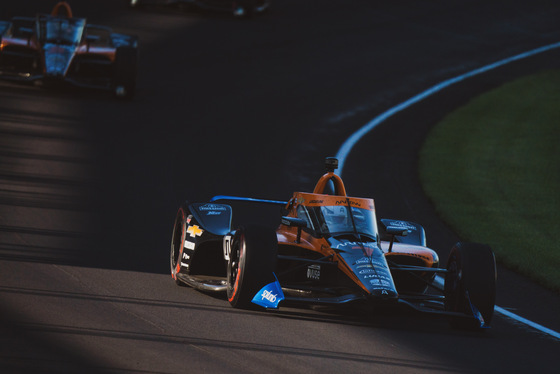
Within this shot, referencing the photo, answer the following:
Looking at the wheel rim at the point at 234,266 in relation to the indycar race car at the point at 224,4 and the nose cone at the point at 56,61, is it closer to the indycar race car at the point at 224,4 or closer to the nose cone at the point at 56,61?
the nose cone at the point at 56,61

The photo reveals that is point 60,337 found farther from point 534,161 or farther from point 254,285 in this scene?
point 534,161

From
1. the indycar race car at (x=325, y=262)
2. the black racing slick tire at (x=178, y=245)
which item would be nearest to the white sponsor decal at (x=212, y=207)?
the indycar race car at (x=325, y=262)

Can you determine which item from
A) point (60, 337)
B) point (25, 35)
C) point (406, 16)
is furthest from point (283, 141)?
point (406, 16)

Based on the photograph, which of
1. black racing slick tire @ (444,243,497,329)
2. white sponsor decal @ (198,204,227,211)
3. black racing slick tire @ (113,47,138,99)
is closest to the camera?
black racing slick tire @ (444,243,497,329)

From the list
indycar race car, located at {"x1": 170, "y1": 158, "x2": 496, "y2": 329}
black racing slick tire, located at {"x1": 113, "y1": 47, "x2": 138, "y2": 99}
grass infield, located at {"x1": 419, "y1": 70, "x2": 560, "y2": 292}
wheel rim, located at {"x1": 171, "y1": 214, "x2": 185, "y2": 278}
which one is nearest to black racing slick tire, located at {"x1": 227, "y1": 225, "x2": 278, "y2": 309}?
indycar race car, located at {"x1": 170, "y1": 158, "x2": 496, "y2": 329}

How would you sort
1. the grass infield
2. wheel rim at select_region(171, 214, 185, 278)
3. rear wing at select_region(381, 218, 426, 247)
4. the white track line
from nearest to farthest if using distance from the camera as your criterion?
the white track line, wheel rim at select_region(171, 214, 185, 278), rear wing at select_region(381, 218, 426, 247), the grass infield

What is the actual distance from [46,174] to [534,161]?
35.1ft

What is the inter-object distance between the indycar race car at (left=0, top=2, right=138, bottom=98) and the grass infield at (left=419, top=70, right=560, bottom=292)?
6959 mm

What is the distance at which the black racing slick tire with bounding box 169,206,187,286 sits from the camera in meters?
12.1

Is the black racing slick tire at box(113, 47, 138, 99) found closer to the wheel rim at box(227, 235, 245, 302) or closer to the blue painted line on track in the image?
the blue painted line on track

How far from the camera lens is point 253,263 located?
34.4 feet

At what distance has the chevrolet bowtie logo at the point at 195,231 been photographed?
39.6 feet

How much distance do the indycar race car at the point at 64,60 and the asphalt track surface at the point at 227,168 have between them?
0.50 metres

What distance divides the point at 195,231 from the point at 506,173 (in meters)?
10.8
